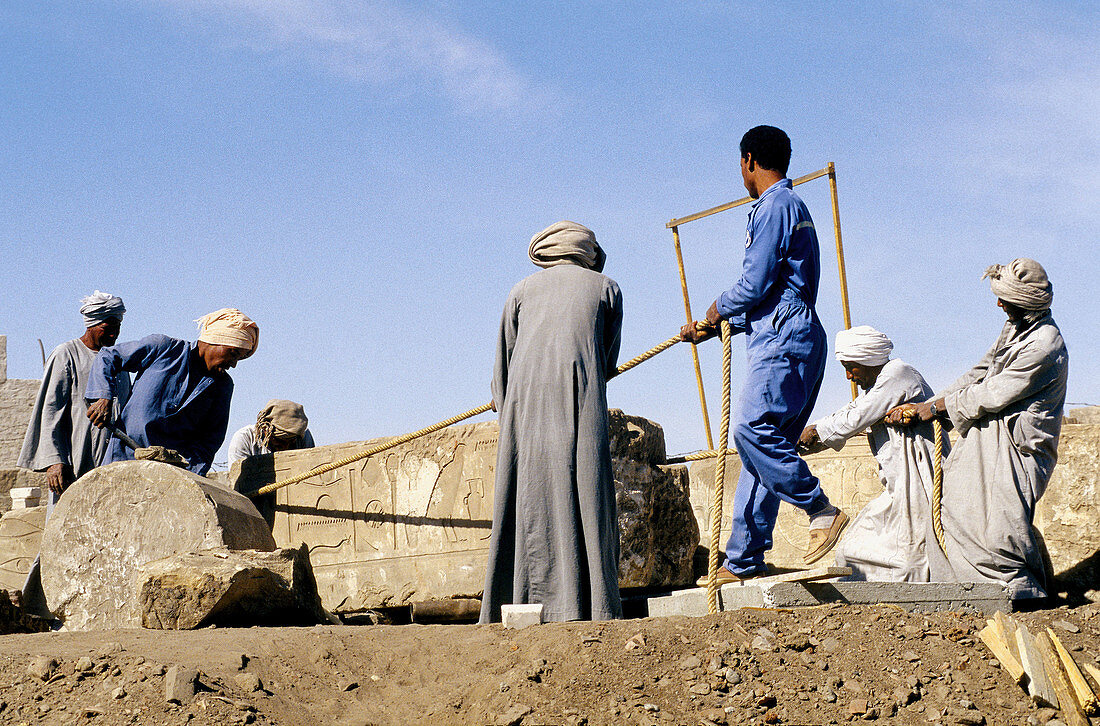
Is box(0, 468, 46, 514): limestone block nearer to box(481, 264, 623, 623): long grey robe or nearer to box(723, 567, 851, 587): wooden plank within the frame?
box(481, 264, 623, 623): long grey robe

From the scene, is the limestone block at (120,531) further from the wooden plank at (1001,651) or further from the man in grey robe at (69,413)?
the wooden plank at (1001,651)

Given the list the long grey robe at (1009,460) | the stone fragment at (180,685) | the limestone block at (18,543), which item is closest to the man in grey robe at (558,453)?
the stone fragment at (180,685)

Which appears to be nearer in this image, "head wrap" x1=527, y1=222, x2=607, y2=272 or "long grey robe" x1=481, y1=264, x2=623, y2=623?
"long grey robe" x1=481, y1=264, x2=623, y2=623

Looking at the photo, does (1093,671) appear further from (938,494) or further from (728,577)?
(728,577)

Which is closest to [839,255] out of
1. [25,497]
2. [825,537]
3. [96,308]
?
[825,537]

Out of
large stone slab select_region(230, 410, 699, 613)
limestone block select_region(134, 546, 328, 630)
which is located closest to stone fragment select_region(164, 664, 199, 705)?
limestone block select_region(134, 546, 328, 630)

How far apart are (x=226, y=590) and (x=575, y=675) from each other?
74.0 inches

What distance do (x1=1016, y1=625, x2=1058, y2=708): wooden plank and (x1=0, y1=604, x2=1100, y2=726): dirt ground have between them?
0.05m

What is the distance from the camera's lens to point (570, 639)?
171 inches

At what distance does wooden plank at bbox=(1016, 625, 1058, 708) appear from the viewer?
3.97m

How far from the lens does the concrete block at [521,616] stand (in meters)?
4.81

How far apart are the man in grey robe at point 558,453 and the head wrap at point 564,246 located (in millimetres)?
13

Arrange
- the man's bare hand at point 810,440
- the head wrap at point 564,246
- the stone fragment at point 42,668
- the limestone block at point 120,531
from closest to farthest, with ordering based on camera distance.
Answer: the stone fragment at point 42,668
the head wrap at point 564,246
the man's bare hand at point 810,440
the limestone block at point 120,531

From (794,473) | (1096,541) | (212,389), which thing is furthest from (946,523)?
(212,389)
